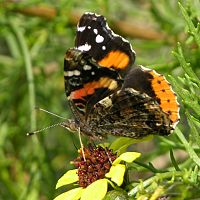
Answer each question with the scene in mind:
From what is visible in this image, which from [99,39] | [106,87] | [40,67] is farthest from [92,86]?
[40,67]

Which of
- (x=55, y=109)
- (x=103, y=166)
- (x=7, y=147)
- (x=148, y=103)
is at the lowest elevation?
(x=7, y=147)

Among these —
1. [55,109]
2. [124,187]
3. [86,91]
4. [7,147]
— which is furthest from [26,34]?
[124,187]

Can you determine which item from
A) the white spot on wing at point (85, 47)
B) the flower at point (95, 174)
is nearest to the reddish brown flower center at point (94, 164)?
the flower at point (95, 174)

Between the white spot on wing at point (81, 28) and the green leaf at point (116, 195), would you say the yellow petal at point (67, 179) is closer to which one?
the green leaf at point (116, 195)

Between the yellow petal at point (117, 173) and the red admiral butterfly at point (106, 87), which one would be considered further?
the red admiral butterfly at point (106, 87)

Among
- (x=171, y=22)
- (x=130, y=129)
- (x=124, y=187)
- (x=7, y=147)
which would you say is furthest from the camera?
(x=7, y=147)

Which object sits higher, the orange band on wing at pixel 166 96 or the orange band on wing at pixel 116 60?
the orange band on wing at pixel 116 60

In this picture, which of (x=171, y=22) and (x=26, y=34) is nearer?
(x=171, y=22)

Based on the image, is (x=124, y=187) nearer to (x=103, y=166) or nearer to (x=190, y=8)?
(x=103, y=166)
